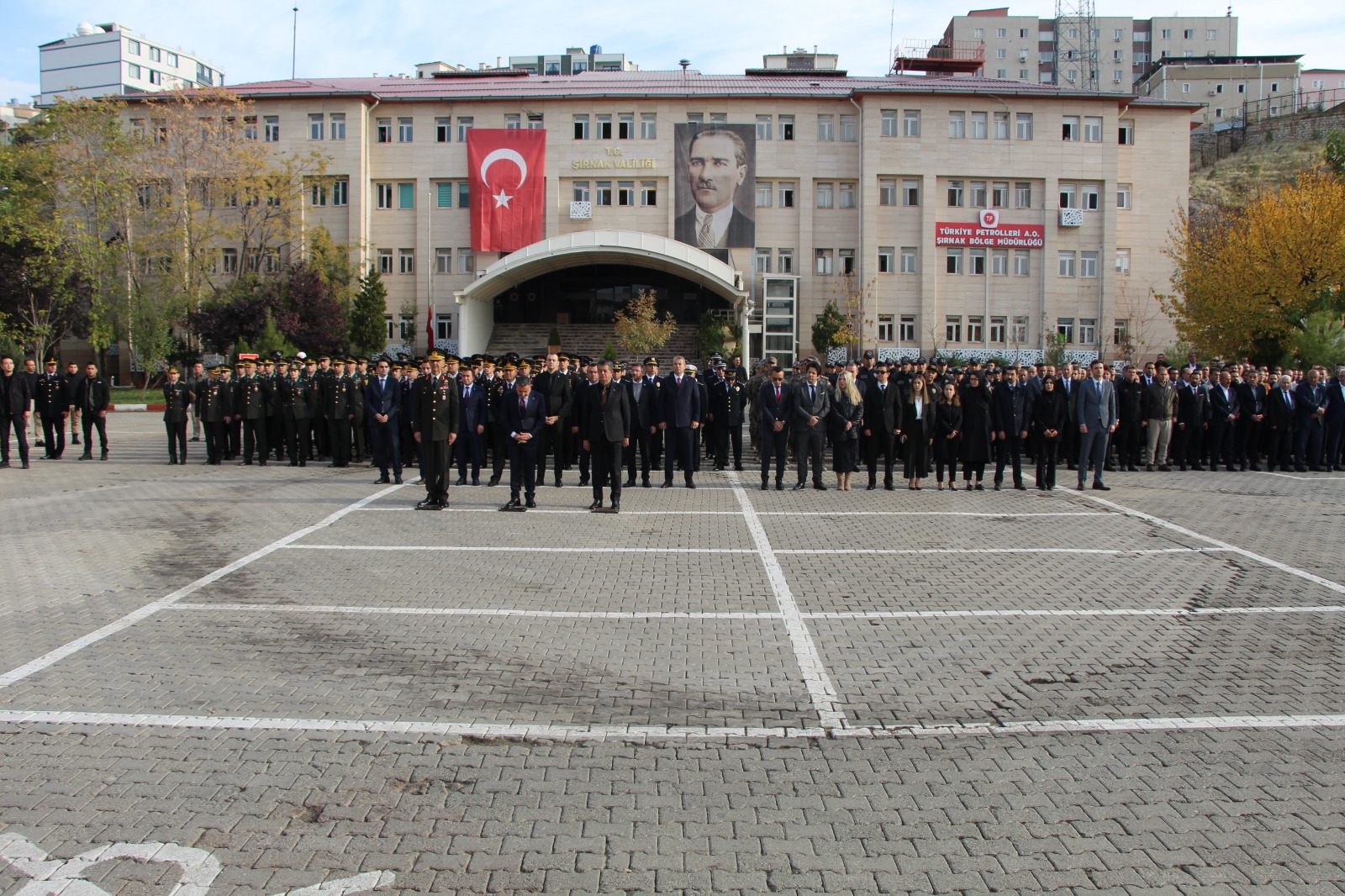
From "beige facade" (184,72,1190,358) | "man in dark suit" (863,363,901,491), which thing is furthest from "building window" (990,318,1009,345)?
"man in dark suit" (863,363,901,491)

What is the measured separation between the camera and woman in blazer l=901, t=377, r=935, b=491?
16281mm

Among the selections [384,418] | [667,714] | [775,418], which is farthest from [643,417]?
[667,714]

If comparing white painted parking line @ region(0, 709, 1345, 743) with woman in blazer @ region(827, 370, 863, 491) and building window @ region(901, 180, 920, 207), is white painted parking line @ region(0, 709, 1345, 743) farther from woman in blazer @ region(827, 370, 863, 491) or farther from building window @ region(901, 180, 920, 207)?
building window @ region(901, 180, 920, 207)

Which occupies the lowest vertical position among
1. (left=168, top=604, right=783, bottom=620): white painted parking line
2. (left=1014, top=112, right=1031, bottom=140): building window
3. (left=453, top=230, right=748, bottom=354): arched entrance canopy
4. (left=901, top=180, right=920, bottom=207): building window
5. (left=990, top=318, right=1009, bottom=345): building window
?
(left=168, top=604, right=783, bottom=620): white painted parking line

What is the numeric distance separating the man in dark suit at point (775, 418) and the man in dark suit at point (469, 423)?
4.59 m

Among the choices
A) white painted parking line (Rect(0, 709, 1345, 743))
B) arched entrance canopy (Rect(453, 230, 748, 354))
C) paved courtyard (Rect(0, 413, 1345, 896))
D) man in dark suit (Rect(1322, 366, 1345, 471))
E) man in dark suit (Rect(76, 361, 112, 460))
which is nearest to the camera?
paved courtyard (Rect(0, 413, 1345, 896))

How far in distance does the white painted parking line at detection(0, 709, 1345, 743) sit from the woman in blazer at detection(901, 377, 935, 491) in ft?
35.3

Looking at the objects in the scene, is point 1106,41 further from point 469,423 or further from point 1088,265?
point 469,423

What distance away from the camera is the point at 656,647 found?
7.22m

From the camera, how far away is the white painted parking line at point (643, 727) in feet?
18.1

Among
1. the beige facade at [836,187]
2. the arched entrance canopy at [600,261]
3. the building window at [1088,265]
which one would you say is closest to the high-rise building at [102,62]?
the beige facade at [836,187]

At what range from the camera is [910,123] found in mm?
52000

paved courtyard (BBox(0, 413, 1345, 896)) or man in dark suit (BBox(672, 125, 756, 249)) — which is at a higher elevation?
man in dark suit (BBox(672, 125, 756, 249))

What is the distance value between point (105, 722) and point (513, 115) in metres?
51.5
